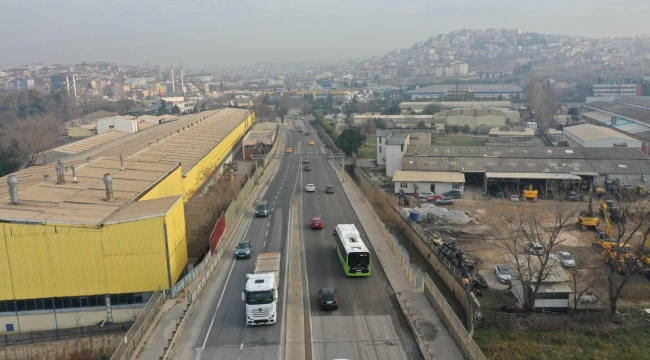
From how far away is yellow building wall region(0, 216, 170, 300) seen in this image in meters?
14.1

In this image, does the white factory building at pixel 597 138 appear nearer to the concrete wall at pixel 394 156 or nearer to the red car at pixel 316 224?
the concrete wall at pixel 394 156

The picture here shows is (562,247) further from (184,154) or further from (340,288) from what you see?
(184,154)

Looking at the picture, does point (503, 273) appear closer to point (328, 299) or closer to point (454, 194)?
point (328, 299)

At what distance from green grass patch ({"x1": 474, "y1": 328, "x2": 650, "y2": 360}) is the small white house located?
59.7 feet

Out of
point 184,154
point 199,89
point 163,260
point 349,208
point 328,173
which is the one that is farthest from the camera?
point 199,89

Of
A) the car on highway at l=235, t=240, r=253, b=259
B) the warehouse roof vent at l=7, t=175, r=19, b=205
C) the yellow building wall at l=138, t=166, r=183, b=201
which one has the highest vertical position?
the warehouse roof vent at l=7, t=175, r=19, b=205

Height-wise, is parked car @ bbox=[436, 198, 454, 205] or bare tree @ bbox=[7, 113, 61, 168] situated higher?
bare tree @ bbox=[7, 113, 61, 168]

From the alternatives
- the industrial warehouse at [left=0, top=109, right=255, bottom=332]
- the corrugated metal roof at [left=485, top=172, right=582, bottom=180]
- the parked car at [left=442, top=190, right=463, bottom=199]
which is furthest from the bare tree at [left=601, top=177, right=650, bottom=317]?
the industrial warehouse at [left=0, top=109, right=255, bottom=332]

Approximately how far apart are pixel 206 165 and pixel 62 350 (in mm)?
18743

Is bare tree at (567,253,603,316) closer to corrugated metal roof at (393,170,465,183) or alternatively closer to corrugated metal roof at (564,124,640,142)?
corrugated metal roof at (393,170,465,183)

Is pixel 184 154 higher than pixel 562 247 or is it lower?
higher

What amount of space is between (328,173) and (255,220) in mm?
15265

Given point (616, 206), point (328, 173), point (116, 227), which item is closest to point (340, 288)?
point (116, 227)

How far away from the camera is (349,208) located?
90.0ft
